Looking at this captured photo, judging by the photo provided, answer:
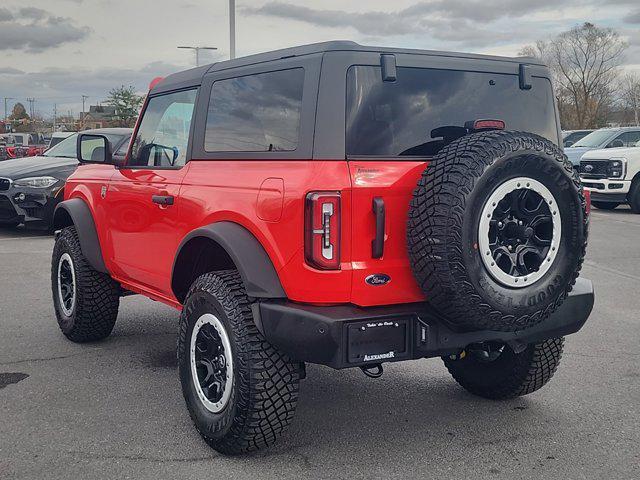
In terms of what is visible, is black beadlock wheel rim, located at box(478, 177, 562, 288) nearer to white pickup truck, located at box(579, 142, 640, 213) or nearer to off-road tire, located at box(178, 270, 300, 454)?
off-road tire, located at box(178, 270, 300, 454)

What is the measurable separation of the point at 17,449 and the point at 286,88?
7.12 ft

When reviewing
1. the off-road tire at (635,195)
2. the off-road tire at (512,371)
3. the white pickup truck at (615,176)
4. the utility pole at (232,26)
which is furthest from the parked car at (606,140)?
the off-road tire at (512,371)

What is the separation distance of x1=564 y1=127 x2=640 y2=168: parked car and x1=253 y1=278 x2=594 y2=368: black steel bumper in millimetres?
14048

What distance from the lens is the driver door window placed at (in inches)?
171

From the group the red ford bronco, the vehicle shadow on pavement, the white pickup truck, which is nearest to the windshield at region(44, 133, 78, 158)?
the vehicle shadow on pavement

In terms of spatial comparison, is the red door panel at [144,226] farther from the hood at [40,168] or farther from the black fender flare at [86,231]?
the hood at [40,168]

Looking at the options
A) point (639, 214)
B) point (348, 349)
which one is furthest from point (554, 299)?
point (639, 214)

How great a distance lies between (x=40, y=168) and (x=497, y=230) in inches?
386

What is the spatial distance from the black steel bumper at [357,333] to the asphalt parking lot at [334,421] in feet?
1.93

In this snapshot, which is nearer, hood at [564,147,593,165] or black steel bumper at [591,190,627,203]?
black steel bumper at [591,190,627,203]

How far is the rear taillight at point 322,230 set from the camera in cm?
313

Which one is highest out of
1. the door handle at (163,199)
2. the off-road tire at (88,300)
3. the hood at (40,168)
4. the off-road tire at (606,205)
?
the door handle at (163,199)

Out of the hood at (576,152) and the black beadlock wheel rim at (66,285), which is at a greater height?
the hood at (576,152)

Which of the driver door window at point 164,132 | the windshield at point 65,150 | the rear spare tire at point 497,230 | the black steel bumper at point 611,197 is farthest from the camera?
the black steel bumper at point 611,197
